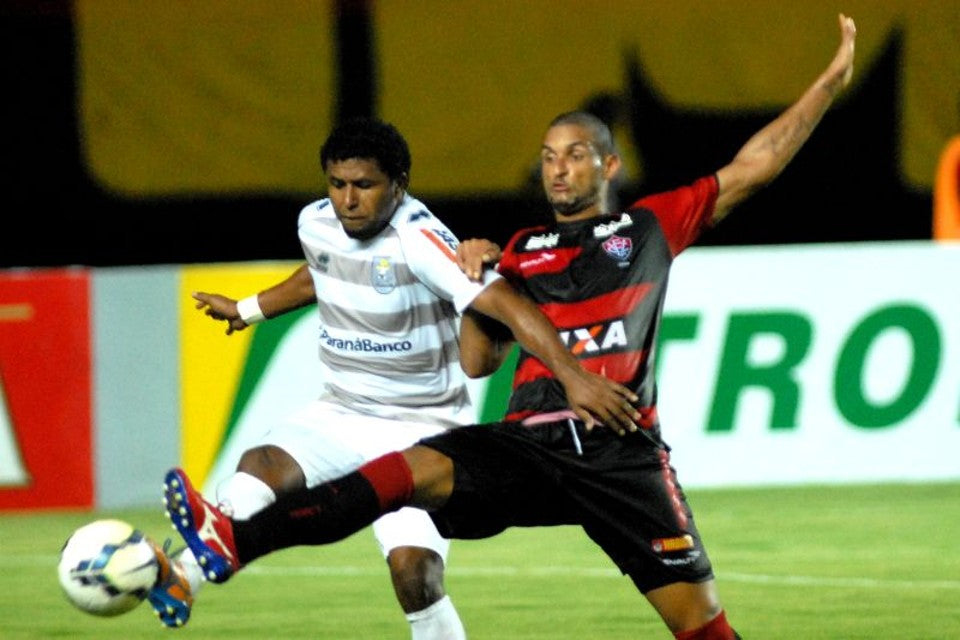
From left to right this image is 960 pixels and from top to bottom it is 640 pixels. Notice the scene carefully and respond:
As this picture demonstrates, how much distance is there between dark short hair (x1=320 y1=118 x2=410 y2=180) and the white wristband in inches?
30.5

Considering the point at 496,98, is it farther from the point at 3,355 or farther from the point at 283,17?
the point at 3,355

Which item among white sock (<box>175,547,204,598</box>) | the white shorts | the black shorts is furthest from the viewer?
the white shorts

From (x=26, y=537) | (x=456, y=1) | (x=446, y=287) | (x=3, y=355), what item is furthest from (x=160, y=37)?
(x=446, y=287)

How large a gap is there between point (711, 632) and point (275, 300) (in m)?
2.02

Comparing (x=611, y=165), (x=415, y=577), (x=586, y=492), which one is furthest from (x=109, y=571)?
(x=611, y=165)

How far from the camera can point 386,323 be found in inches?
260

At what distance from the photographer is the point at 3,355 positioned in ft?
34.8

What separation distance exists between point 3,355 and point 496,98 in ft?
15.6

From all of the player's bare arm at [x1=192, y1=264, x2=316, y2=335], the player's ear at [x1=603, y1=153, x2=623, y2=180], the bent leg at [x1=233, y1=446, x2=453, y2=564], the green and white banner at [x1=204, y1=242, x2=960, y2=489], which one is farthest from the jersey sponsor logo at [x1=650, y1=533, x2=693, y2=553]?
the green and white banner at [x1=204, y1=242, x2=960, y2=489]

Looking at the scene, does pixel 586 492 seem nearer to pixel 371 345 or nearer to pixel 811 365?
pixel 371 345

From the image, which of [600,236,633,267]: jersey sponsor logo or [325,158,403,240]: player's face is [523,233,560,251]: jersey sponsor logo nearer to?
[600,236,633,267]: jersey sponsor logo

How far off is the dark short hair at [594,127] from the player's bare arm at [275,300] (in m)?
1.33

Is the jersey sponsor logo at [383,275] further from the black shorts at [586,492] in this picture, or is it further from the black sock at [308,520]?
the black sock at [308,520]

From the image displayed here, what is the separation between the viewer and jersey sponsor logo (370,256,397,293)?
21.5 feet
